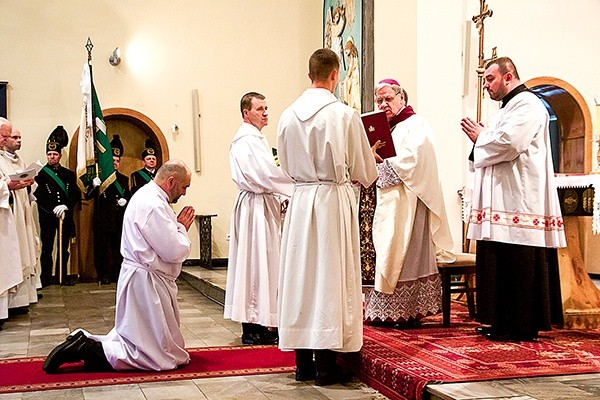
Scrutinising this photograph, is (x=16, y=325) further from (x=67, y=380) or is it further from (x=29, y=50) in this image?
(x=29, y=50)

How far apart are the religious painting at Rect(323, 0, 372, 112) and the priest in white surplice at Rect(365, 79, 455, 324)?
3663 mm

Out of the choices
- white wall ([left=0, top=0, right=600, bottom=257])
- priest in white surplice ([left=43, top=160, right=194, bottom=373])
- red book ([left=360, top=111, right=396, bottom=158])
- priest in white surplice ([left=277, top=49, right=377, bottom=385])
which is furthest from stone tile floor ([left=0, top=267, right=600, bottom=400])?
white wall ([left=0, top=0, right=600, bottom=257])

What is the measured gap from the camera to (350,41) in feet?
33.0

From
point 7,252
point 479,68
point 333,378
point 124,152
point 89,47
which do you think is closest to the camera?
point 333,378

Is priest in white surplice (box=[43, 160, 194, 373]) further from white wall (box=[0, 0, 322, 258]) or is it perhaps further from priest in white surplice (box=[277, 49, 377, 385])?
white wall (box=[0, 0, 322, 258])

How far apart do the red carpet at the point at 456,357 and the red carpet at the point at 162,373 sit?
640 millimetres

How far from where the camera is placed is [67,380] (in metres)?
4.76

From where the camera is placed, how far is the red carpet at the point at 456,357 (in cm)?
413

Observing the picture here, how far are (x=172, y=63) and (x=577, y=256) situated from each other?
757cm

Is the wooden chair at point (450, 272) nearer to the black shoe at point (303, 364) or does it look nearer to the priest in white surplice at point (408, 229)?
the priest in white surplice at point (408, 229)

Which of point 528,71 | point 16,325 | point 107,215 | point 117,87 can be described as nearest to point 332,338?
point 16,325

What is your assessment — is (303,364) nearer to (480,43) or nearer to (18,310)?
(480,43)

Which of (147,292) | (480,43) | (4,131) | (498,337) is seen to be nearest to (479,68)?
(480,43)

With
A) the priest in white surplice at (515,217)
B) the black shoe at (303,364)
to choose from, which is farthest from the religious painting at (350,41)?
the black shoe at (303,364)
